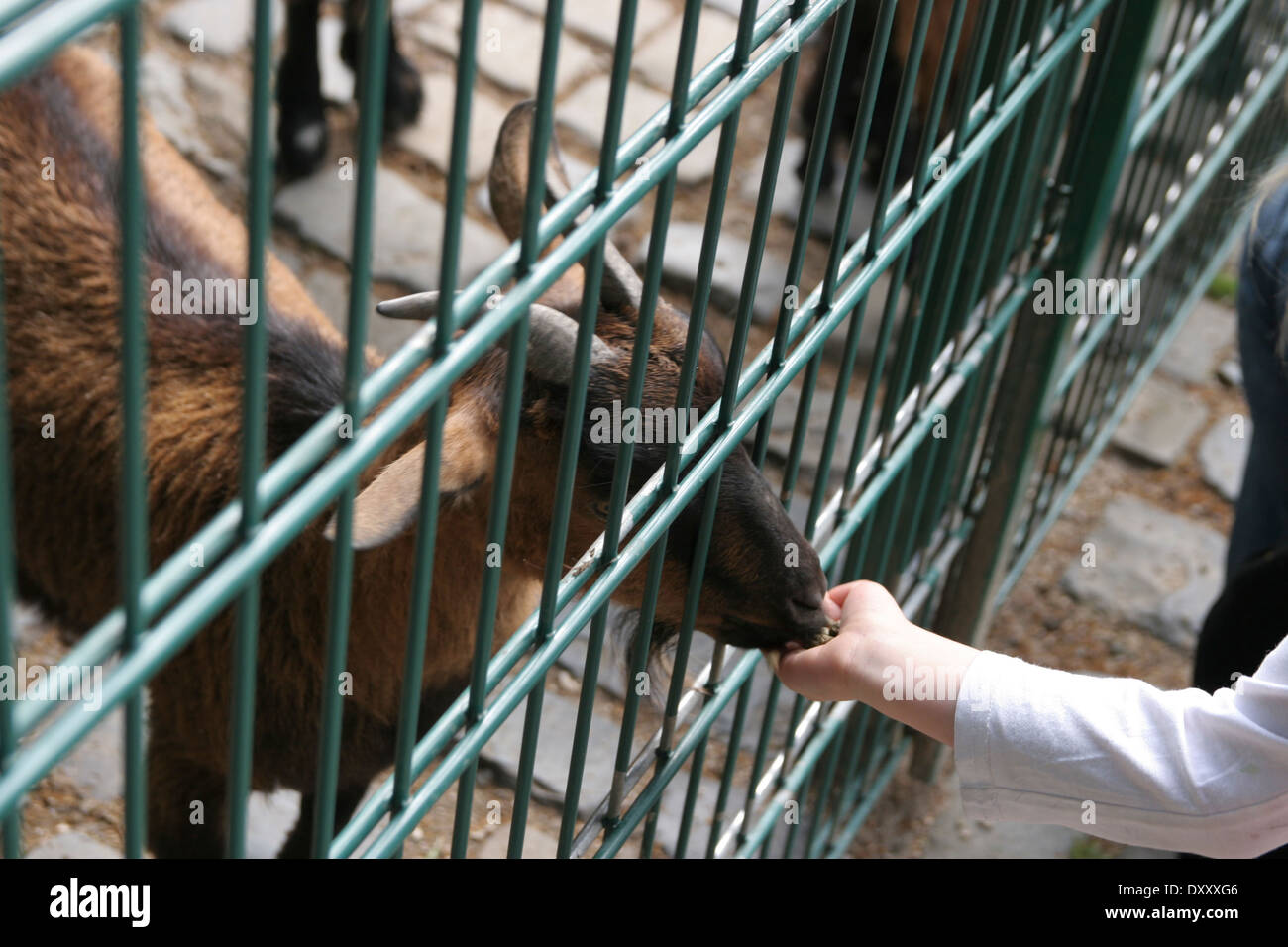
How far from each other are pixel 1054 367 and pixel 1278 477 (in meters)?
0.56

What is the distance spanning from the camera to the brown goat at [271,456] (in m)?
2.39

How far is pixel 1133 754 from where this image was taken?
1997 mm

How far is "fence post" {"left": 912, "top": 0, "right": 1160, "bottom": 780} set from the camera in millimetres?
3027

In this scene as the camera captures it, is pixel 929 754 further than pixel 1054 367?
Yes

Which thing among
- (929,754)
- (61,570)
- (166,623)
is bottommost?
(929,754)

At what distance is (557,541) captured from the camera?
5.72 feet

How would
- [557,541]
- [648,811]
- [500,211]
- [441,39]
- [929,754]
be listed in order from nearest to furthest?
1. [557,541]
2. [648,811]
3. [500,211]
4. [929,754]
5. [441,39]

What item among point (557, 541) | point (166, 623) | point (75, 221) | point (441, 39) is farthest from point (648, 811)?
point (441, 39)

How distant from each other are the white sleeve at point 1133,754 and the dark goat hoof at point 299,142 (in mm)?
3964

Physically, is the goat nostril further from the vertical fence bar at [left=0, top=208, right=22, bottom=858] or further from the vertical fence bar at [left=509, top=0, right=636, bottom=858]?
the vertical fence bar at [left=0, top=208, right=22, bottom=858]

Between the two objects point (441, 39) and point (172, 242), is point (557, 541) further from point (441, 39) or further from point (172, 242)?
point (441, 39)

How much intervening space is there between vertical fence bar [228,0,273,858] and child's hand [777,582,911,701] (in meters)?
1.06

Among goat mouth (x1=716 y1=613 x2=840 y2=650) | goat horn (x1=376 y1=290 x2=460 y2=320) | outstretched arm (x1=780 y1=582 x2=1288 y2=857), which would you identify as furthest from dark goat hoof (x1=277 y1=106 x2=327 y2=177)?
outstretched arm (x1=780 y1=582 x2=1288 y2=857)
